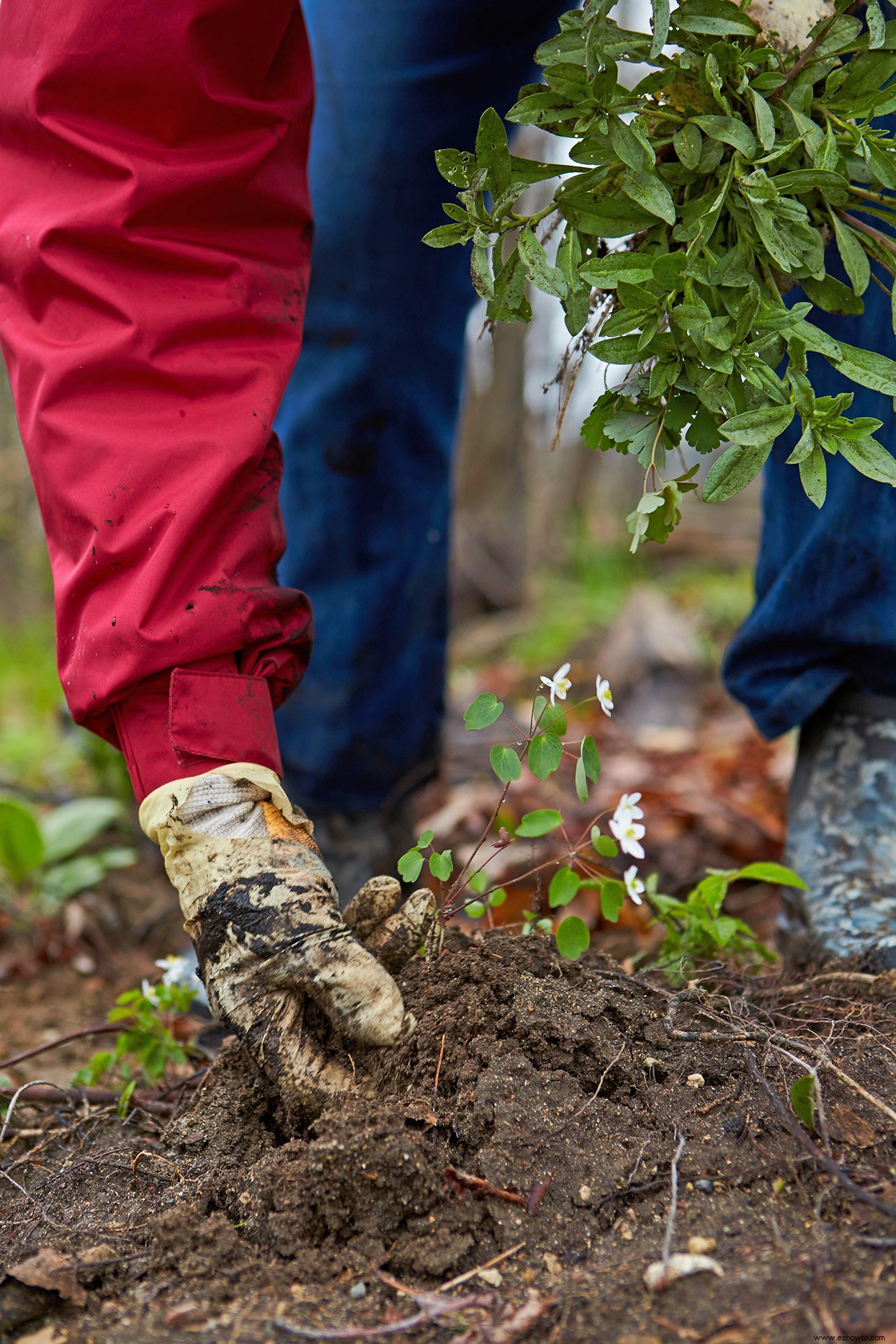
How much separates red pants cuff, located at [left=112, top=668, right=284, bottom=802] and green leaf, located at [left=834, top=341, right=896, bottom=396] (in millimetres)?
833

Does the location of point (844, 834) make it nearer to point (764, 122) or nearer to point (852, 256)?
point (852, 256)

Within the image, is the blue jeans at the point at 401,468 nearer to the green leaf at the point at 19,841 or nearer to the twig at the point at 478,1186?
the green leaf at the point at 19,841

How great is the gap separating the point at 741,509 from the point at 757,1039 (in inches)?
315

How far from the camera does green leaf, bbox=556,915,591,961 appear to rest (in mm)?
1370

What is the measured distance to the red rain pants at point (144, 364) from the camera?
1268 mm

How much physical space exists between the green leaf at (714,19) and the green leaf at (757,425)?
0.41 meters

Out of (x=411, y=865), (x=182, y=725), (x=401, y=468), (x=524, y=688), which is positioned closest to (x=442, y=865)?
(x=411, y=865)

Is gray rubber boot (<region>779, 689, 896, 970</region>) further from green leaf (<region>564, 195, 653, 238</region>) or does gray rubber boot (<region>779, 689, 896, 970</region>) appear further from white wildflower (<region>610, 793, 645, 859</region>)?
green leaf (<region>564, 195, 653, 238</region>)

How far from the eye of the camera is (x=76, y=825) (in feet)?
9.47

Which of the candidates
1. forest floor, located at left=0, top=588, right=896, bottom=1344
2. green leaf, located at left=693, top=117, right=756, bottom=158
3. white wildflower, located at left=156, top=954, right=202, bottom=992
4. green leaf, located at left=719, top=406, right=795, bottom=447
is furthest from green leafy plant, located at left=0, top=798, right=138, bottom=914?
green leaf, located at left=693, top=117, right=756, bottom=158

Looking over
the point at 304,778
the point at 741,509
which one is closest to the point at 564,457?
the point at 741,509

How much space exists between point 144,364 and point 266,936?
0.72m

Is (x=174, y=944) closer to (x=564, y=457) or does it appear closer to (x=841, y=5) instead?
(x=841, y=5)

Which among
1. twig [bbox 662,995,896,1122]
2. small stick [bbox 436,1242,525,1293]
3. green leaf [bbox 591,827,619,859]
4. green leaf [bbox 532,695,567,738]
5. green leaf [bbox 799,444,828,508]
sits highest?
green leaf [bbox 799,444,828,508]
